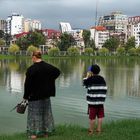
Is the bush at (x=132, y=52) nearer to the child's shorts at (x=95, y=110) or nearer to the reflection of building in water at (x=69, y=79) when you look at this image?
the reflection of building in water at (x=69, y=79)

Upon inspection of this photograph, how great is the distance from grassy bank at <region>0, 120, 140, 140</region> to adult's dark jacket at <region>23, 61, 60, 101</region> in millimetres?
882

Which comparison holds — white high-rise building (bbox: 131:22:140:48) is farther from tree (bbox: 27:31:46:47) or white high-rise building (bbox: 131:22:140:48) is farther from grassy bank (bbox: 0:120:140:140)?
grassy bank (bbox: 0:120:140:140)

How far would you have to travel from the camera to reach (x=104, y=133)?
8992 millimetres

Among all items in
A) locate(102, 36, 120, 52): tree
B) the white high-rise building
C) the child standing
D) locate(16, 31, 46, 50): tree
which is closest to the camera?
the child standing

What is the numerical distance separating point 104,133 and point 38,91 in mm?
1680

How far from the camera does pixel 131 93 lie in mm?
22094

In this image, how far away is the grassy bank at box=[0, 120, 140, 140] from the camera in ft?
27.9

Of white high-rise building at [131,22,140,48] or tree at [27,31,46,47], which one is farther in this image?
white high-rise building at [131,22,140,48]

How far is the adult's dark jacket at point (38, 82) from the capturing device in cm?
847

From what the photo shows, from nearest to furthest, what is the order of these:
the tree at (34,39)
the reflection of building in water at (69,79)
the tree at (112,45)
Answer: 1. the reflection of building in water at (69,79)
2. the tree at (34,39)
3. the tree at (112,45)

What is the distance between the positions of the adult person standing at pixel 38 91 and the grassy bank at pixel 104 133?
0.37m

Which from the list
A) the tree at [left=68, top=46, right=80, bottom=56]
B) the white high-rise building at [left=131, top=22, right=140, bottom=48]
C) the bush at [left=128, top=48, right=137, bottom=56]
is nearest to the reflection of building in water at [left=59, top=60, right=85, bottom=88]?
the tree at [left=68, top=46, right=80, bottom=56]

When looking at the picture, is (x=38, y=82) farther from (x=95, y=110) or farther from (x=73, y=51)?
(x=73, y=51)

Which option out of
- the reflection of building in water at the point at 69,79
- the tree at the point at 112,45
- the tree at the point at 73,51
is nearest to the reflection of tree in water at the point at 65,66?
the reflection of building in water at the point at 69,79
